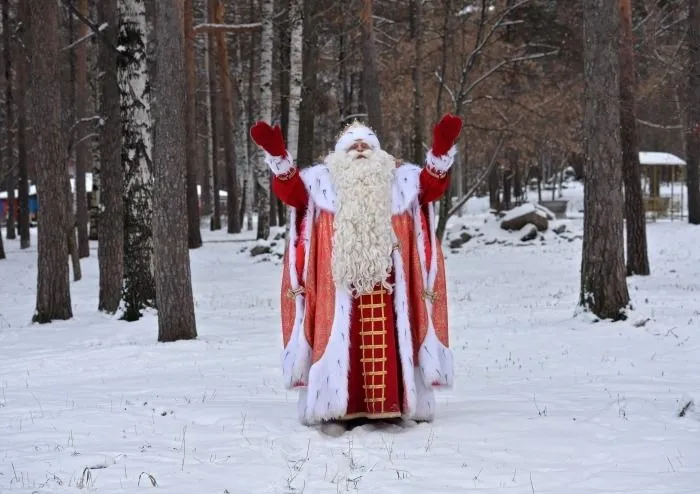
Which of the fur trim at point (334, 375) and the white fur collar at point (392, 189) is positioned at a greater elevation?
the white fur collar at point (392, 189)

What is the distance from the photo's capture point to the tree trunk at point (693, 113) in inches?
626

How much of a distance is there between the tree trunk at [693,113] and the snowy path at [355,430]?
595cm

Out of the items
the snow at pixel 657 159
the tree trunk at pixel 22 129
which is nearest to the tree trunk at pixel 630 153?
the tree trunk at pixel 22 129

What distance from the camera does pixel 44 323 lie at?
39.3 feet

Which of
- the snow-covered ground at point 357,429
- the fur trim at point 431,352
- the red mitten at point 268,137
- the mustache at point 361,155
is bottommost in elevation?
the snow-covered ground at point 357,429

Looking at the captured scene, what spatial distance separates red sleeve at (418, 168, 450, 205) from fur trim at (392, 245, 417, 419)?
48cm

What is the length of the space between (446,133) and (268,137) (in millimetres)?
1231

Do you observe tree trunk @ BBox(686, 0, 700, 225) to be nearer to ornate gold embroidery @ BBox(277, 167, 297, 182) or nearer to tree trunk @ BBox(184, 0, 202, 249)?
ornate gold embroidery @ BBox(277, 167, 297, 182)

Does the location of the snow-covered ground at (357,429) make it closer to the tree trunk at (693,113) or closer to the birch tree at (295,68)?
the tree trunk at (693,113)

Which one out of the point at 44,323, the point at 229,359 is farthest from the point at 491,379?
the point at 44,323

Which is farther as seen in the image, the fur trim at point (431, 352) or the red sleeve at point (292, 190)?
the red sleeve at point (292, 190)

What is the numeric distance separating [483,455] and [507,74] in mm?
19142

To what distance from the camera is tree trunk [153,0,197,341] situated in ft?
29.8

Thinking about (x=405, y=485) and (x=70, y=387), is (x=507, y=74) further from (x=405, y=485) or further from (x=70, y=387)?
(x=405, y=485)
